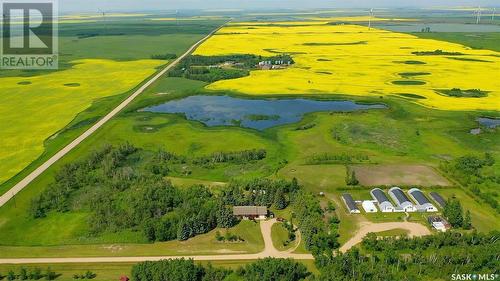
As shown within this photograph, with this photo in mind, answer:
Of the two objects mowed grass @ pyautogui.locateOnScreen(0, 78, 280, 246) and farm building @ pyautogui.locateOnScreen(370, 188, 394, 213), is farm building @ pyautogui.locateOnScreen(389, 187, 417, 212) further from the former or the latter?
mowed grass @ pyautogui.locateOnScreen(0, 78, 280, 246)

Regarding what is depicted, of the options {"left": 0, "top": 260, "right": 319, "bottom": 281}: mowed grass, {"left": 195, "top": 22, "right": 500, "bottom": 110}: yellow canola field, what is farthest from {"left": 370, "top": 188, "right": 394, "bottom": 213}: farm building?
{"left": 195, "top": 22, "right": 500, "bottom": 110}: yellow canola field

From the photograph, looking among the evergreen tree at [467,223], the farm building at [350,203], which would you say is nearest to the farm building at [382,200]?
the farm building at [350,203]

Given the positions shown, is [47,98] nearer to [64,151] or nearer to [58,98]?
[58,98]

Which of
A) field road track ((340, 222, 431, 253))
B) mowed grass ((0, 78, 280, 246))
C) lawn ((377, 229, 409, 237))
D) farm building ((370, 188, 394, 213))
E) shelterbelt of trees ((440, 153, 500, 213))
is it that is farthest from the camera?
shelterbelt of trees ((440, 153, 500, 213))

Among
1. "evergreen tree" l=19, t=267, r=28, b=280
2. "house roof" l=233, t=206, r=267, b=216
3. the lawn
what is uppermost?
"house roof" l=233, t=206, r=267, b=216

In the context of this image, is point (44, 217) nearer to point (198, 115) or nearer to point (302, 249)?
point (302, 249)

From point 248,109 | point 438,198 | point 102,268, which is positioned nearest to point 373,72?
point 248,109
